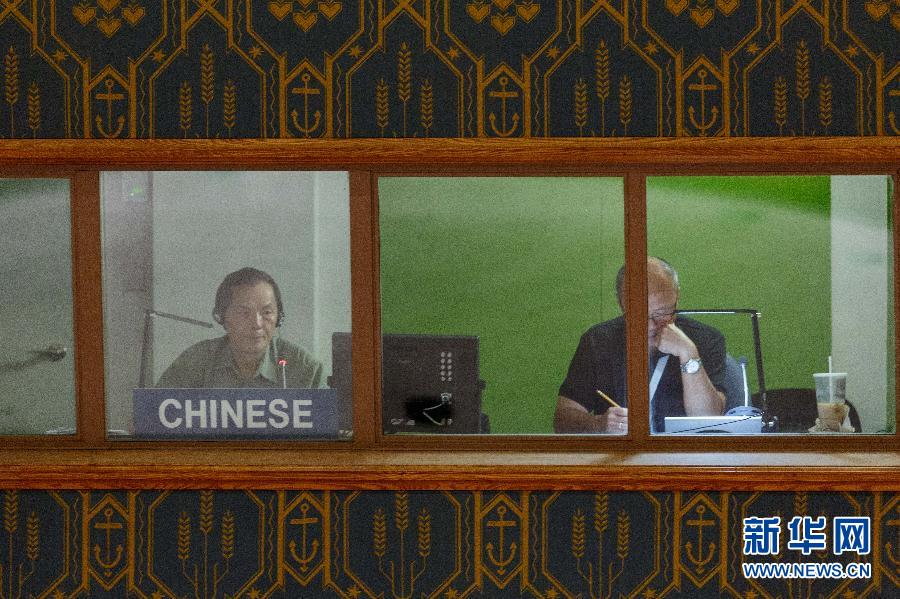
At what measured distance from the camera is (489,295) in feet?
16.9

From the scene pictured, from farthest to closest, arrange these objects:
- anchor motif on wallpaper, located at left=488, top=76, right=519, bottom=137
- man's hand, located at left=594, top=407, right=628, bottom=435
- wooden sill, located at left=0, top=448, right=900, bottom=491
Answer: man's hand, located at left=594, top=407, right=628, bottom=435
anchor motif on wallpaper, located at left=488, top=76, right=519, bottom=137
wooden sill, located at left=0, top=448, right=900, bottom=491

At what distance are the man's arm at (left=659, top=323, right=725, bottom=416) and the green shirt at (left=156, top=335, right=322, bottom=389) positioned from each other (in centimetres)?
127

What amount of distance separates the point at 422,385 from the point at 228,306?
2.51 feet

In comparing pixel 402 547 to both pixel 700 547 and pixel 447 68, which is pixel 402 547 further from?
pixel 447 68

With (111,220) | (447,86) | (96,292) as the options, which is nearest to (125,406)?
(96,292)

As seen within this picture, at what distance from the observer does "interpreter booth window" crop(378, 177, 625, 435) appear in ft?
12.1

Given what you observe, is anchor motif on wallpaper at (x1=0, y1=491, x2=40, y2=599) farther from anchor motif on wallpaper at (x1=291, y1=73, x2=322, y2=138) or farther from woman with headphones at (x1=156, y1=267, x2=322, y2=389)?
anchor motif on wallpaper at (x1=291, y1=73, x2=322, y2=138)

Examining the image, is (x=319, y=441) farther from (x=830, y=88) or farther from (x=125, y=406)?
(x=830, y=88)

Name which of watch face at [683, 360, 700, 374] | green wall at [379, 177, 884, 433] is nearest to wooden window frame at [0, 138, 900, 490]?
green wall at [379, 177, 884, 433]

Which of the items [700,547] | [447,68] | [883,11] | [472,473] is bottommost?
[700,547]

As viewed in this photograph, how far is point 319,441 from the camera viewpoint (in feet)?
12.1

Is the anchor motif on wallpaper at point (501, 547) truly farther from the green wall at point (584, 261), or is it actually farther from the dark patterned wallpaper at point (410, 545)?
the green wall at point (584, 261)

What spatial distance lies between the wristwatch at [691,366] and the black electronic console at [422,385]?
2.44ft

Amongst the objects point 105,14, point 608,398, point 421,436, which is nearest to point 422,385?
point 421,436
